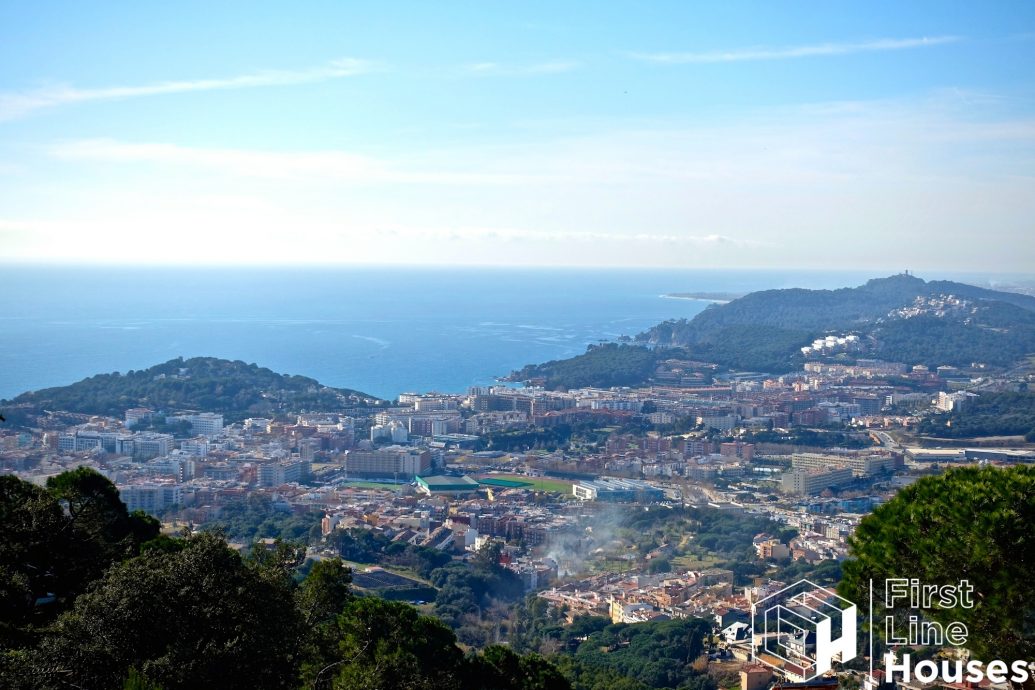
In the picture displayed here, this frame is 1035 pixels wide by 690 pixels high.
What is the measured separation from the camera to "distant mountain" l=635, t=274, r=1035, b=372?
1624 inches

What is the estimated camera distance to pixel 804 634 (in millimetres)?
9711

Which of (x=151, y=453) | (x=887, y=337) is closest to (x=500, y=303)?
(x=887, y=337)

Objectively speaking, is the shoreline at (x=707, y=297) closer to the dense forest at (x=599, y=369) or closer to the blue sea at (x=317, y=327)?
the blue sea at (x=317, y=327)

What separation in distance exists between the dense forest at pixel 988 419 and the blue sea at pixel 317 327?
54.9 ft

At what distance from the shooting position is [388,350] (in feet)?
159

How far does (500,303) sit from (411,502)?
59.6 meters

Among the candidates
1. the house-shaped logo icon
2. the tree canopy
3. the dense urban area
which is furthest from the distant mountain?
the tree canopy

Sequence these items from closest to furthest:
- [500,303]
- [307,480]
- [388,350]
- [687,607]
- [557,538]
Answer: [687,607]
[557,538]
[307,480]
[388,350]
[500,303]

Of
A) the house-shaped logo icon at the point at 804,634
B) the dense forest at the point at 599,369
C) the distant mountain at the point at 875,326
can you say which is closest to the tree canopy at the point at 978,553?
the house-shaped logo icon at the point at 804,634

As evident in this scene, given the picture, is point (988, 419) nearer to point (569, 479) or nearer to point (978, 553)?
point (569, 479)

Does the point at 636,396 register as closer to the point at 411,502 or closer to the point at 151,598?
the point at 411,502

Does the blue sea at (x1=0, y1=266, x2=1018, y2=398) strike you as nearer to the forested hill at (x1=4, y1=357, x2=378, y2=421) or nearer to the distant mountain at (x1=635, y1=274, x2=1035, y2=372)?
the forested hill at (x1=4, y1=357, x2=378, y2=421)

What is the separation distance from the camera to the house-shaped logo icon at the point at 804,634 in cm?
638

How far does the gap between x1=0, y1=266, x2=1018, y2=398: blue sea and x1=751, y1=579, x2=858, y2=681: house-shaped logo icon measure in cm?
2612
